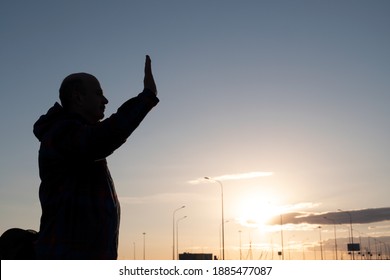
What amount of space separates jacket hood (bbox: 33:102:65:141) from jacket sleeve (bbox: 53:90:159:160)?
0.35 meters

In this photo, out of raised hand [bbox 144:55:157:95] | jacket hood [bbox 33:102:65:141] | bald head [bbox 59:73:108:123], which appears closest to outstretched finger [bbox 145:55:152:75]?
raised hand [bbox 144:55:157:95]

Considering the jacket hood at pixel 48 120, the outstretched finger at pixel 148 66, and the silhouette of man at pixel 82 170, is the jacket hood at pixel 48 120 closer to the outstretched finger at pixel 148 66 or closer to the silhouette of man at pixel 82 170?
the silhouette of man at pixel 82 170

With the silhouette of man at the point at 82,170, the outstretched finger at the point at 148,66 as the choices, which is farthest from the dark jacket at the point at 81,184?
the outstretched finger at the point at 148,66

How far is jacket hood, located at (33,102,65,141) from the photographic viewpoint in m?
2.92

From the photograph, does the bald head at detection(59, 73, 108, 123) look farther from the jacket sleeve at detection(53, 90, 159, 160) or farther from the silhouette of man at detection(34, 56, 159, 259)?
the jacket sleeve at detection(53, 90, 159, 160)

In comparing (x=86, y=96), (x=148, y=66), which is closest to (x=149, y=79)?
(x=148, y=66)

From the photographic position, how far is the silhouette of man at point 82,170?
251 centimetres

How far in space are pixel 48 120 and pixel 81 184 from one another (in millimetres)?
496

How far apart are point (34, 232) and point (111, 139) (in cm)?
98

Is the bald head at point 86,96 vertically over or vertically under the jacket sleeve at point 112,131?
over
